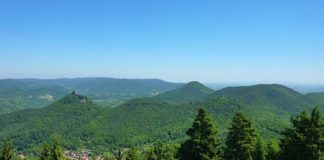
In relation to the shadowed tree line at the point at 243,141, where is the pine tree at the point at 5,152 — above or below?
below

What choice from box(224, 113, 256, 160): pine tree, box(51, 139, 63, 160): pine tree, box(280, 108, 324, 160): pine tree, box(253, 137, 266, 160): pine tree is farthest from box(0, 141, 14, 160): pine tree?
box(280, 108, 324, 160): pine tree

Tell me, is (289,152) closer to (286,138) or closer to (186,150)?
(286,138)

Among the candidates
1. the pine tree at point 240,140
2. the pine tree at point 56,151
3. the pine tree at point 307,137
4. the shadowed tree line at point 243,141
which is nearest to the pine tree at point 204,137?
the shadowed tree line at point 243,141

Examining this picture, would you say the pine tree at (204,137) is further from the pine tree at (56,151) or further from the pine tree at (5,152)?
the pine tree at (5,152)

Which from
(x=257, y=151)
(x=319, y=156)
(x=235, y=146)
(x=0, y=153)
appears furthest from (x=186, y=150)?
(x=0, y=153)

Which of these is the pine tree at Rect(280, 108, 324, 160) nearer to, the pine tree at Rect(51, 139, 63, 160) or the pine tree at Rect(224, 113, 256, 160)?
the pine tree at Rect(224, 113, 256, 160)
